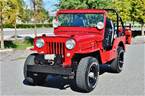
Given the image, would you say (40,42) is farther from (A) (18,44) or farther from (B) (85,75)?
(A) (18,44)

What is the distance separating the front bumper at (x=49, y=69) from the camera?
301 inches

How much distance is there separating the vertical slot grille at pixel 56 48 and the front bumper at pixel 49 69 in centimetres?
44

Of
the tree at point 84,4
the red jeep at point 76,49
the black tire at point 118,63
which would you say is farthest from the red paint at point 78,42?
the tree at point 84,4

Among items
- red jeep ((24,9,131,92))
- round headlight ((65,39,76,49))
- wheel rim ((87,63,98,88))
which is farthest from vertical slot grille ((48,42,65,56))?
wheel rim ((87,63,98,88))

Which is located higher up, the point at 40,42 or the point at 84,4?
the point at 84,4

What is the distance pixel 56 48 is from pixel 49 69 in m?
0.58

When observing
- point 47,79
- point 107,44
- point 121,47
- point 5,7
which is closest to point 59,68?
point 47,79

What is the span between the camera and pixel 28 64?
27.1 ft

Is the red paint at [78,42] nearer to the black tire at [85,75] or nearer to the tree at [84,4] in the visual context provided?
the black tire at [85,75]

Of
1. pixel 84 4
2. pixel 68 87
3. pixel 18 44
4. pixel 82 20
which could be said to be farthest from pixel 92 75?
pixel 18 44

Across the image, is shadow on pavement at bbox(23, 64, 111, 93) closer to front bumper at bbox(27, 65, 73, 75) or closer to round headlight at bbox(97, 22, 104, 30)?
front bumper at bbox(27, 65, 73, 75)

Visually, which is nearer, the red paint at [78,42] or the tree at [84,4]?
the red paint at [78,42]

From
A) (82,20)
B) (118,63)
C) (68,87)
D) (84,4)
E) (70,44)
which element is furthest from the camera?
(84,4)

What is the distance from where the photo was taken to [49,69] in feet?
25.6
